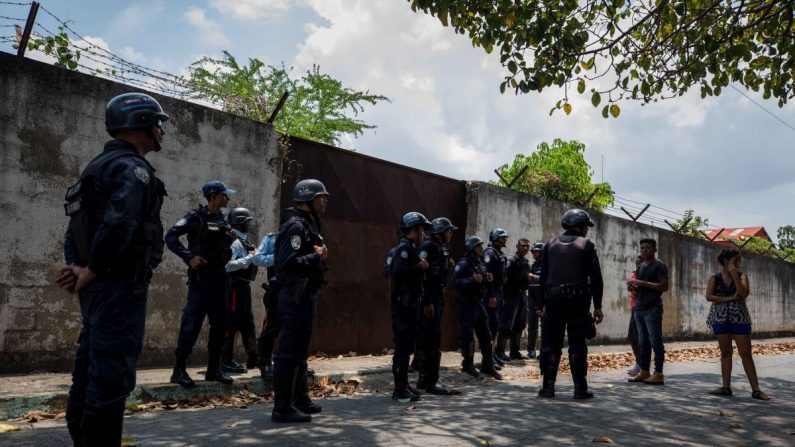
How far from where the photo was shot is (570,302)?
6.85m

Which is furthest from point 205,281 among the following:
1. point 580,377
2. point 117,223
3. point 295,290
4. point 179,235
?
point 580,377

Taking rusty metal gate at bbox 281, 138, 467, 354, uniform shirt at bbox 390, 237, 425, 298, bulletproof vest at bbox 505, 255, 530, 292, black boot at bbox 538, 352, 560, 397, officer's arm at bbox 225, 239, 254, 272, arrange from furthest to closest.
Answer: bulletproof vest at bbox 505, 255, 530, 292, rusty metal gate at bbox 281, 138, 467, 354, black boot at bbox 538, 352, 560, 397, officer's arm at bbox 225, 239, 254, 272, uniform shirt at bbox 390, 237, 425, 298

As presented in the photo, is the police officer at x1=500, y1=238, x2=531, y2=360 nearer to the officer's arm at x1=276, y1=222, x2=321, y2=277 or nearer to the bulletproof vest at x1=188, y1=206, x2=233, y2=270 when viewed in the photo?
the bulletproof vest at x1=188, y1=206, x2=233, y2=270

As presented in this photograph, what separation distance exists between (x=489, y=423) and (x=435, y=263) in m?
2.31

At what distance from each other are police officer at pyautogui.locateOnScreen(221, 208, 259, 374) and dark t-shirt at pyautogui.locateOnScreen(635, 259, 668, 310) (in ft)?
16.0

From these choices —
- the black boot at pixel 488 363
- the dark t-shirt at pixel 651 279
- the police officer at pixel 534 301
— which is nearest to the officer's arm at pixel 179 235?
the black boot at pixel 488 363

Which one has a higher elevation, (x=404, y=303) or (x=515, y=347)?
(x=404, y=303)

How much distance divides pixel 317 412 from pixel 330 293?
14.2 ft

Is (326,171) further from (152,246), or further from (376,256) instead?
(152,246)

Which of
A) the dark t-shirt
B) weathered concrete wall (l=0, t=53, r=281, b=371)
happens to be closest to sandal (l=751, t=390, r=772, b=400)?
the dark t-shirt

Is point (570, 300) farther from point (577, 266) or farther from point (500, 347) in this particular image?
point (500, 347)

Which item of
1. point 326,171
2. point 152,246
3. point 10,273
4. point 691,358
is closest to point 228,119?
point 326,171

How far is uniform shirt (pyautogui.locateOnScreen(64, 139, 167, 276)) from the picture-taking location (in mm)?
2994

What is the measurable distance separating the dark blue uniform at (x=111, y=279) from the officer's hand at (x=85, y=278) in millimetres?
25
